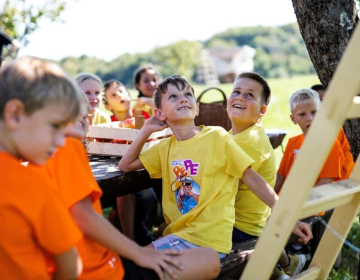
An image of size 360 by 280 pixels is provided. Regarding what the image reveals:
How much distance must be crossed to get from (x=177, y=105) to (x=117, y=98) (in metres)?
2.30

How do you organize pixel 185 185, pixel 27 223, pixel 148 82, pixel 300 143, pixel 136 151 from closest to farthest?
pixel 27 223 < pixel 185 185 < pixel 136 151 < pixel 300 143 < pixel 148 82

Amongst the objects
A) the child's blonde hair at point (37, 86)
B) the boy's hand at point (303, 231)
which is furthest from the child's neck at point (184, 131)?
the child's blonde hair at point (37, 86)

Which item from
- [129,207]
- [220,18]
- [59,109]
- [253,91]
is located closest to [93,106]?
[129,207]

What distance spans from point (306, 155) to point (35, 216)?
0.85 m

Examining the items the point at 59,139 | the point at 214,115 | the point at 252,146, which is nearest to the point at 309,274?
the point at 252,146

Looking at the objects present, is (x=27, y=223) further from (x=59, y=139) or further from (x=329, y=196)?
(x=329, y=196)

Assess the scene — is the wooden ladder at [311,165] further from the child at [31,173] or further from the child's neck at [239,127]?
the child's neck at [239,127]

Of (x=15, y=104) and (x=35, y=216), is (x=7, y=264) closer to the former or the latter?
(x=35, y=216)

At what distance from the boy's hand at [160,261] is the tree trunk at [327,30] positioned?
1536mm

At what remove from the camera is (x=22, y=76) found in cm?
138

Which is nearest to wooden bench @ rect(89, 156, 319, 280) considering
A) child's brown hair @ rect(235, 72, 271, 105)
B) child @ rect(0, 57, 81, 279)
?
child's brown hair @ rect(235, 72, 271, 105)

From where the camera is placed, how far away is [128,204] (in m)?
3.73

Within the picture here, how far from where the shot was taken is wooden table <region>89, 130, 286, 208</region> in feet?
7.89

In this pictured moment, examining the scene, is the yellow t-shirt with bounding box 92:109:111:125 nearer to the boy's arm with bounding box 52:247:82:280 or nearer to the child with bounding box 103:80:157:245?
the child with bounding box 103:80:157:245
